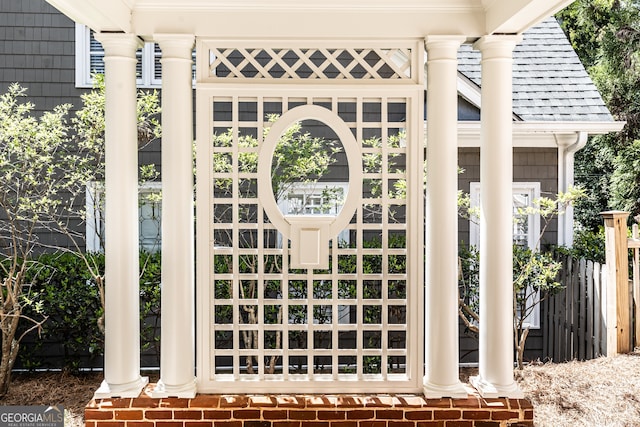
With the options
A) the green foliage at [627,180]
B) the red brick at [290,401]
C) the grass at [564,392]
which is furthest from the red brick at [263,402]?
the green foliage at [627,180]

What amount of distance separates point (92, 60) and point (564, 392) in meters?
5.77

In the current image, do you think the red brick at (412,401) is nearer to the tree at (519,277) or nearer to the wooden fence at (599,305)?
the tree at (519,277)

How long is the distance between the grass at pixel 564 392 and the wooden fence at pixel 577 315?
61 cm

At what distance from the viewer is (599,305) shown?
5.43m

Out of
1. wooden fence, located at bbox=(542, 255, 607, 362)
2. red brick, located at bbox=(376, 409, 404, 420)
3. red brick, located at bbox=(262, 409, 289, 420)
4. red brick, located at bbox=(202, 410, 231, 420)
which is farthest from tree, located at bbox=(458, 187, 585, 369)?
red brick, located at bbox=(202, 410, 231, 420)

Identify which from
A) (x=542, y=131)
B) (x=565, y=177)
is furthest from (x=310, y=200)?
(x=565, y=177)

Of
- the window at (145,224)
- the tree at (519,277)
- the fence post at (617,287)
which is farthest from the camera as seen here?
the window at (145,224)

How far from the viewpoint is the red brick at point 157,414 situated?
11.3 feet

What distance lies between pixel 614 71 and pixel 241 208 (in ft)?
31.1

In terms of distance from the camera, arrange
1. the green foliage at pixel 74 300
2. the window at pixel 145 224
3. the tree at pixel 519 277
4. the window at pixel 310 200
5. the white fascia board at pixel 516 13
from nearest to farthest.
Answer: the white fascia board at pixel 516 13
the green foliage at pixel 74 300
the tree at pixel 519 277
the window at pixel 310 200
the window at pixel 145 224

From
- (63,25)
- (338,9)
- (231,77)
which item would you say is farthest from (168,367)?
(63,25)

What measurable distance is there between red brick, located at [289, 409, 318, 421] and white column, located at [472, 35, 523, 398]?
104 centimetres

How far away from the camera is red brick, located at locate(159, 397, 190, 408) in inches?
136

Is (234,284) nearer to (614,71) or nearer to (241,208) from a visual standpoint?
(241,208)
